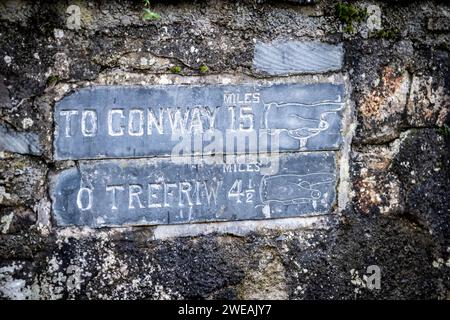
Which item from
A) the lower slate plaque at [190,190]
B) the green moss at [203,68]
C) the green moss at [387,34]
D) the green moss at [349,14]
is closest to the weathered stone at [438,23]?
the green moss at [387,34]

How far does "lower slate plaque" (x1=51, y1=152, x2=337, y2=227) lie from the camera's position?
183 cm

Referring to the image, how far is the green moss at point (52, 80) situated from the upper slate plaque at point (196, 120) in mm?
64

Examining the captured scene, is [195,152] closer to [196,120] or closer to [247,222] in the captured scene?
[196,120]

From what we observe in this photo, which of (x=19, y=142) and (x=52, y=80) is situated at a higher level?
(x=52, y=80)

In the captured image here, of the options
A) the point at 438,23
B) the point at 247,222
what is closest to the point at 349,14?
the point at 438,23

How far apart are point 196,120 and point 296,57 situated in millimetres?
435

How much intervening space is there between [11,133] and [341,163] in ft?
3.91

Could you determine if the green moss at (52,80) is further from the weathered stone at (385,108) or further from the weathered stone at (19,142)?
the weathered stone at (385,108)

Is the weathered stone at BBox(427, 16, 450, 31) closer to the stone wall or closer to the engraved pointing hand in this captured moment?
the stone wall

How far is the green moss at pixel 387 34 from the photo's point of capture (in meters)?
1.93

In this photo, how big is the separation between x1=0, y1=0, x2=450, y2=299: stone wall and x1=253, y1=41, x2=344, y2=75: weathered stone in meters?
0.02

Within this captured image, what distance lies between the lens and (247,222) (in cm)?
195

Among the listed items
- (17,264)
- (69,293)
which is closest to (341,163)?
(69,293)
